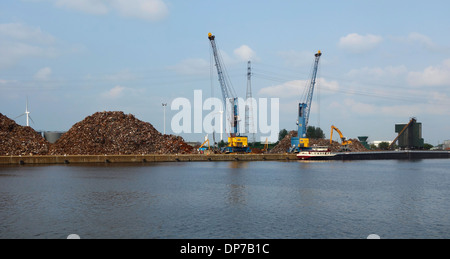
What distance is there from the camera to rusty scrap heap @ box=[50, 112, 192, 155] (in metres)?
112

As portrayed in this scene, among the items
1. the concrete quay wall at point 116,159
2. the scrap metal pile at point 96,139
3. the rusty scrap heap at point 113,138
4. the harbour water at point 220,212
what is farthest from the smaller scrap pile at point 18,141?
the harbour water at point 220,212

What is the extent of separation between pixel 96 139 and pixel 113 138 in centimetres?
503

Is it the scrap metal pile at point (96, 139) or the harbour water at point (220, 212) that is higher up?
the scrap metal pile at point (96, 139)

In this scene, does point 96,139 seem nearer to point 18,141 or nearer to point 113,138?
point 113,138

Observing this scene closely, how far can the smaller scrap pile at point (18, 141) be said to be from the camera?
4102 inches

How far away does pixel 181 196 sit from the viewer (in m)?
40.8

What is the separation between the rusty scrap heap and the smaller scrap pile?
4253 millimetres

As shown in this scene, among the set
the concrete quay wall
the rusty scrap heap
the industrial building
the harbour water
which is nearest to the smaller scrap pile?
the rusty scrap heap

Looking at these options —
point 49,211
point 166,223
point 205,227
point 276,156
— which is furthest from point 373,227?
point 276,156

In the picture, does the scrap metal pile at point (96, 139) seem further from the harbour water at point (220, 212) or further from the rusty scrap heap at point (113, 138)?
the harbour water at point (220, 212)

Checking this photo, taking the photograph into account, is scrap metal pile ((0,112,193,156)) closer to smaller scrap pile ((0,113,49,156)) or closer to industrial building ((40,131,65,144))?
smaller scrap pile ((0,113,49,156))

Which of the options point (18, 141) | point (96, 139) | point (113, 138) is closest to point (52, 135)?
point (18, 141)

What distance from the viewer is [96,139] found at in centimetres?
11462
